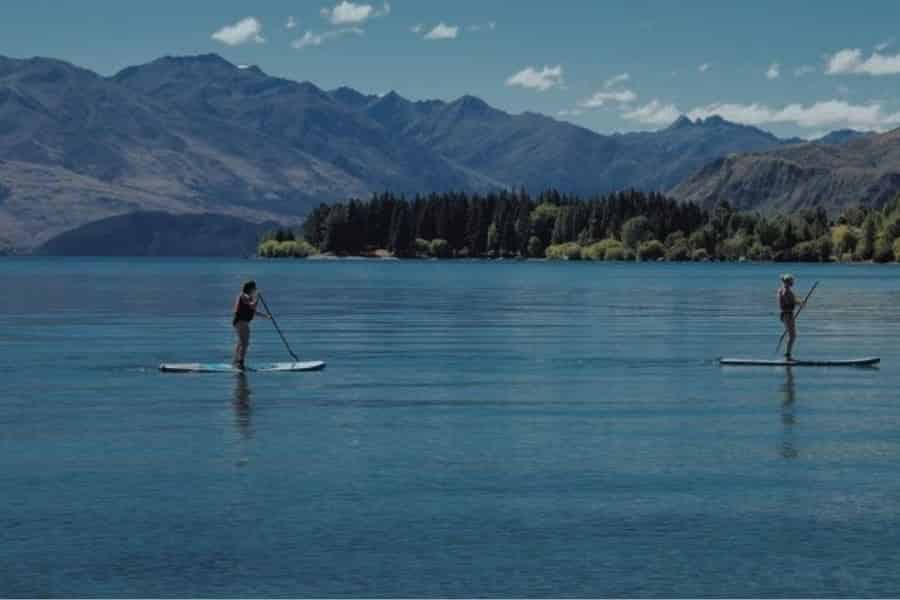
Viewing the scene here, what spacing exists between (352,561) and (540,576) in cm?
302

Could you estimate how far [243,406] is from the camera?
146 feet

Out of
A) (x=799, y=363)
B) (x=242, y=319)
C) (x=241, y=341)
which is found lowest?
(x=799, y=363)

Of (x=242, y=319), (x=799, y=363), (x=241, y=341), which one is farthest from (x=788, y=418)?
(x=241, y=341)

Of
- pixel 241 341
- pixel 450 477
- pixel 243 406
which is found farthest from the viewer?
pixel 241 341

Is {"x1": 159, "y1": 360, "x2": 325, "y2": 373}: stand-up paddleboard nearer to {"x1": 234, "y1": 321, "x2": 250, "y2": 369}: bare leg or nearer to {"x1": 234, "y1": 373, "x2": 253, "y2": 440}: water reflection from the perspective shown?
{"x1": 234, "y1": 321, "x2": 250, "y2": 369}: bare leg

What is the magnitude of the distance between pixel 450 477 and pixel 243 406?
1469 centimetres

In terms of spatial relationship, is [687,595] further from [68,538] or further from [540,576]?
[68,538]

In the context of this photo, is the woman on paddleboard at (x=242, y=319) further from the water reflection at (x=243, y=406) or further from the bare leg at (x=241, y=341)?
the water reflection at (x=243, y=406)

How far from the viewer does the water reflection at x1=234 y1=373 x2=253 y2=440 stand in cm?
3876

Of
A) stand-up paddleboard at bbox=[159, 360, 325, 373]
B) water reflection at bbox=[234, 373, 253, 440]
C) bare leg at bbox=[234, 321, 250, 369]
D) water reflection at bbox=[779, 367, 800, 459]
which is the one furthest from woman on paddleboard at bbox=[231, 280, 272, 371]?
water reflection at bbox=[779, 367, 800, 459]

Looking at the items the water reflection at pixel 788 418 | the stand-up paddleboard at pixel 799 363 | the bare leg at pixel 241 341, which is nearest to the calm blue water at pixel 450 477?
the water reflection at pixel 788 418

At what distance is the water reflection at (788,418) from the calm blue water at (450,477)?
135 millimetres

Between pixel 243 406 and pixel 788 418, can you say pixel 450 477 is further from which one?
pixel 243 406

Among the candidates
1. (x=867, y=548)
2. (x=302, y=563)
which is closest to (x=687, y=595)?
(x=867, y=548)
